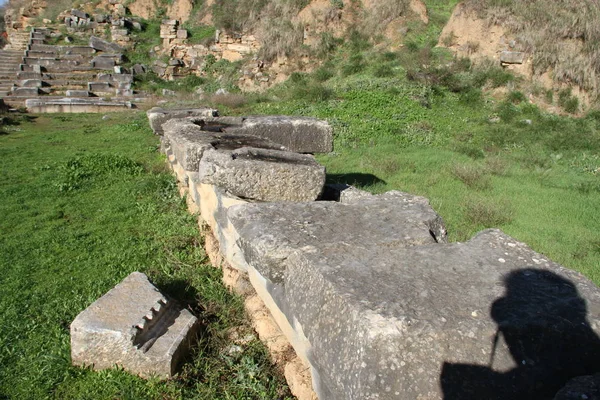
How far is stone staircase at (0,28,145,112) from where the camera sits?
628 inches

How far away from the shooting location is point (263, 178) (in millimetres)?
3270

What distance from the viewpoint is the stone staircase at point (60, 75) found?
16.0 meters

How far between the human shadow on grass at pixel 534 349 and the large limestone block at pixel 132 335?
70.6 inches

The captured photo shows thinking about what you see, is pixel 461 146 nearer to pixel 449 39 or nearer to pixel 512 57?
pixel 512 57

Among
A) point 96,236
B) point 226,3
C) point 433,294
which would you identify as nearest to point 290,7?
point 226,3

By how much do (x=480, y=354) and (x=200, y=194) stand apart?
11.7 feet

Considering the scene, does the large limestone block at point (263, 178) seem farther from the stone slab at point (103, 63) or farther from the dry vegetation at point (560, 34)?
the stone slab at point (103, 63)

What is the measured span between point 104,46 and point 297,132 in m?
17.9

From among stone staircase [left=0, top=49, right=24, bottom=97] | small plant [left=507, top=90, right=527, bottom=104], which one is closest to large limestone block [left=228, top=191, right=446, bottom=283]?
small plant [left=507, top=90, right=527, bottom=104]

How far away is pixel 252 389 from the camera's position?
104 inches

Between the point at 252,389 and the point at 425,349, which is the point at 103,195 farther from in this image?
the point at 425,349

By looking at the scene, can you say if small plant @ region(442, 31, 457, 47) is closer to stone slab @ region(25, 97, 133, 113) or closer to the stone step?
stone slab @ region(25, 97, 133, 113)

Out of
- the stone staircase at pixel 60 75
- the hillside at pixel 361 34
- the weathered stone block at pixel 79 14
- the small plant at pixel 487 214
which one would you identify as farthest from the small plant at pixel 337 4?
the small plant at pixel 487 214

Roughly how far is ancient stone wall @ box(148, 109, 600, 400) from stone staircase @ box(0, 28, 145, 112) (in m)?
14.3
